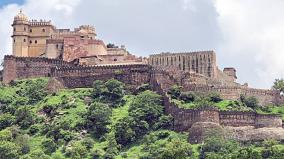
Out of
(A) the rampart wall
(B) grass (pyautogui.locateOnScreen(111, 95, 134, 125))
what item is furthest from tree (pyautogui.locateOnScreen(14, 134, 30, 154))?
(A) the rampart wall

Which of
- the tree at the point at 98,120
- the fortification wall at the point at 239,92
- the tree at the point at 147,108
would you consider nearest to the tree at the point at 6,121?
the tree at the point at 98,120

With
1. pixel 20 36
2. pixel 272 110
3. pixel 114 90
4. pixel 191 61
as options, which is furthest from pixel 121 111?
pixel 20 36

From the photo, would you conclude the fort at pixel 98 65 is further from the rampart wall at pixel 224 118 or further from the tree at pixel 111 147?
the tree at pixel 111 147

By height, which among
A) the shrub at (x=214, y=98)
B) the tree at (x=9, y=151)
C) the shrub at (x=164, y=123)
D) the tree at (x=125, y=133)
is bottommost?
the tree at (x=9, y=151)

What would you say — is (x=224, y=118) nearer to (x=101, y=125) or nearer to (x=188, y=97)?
(x=188, y=97)

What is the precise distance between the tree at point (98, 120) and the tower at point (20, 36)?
19.6 meters

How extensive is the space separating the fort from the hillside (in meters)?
1.65

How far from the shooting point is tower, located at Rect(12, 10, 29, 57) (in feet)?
452

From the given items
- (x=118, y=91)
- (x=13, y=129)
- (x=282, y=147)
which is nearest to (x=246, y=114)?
(x=282, y=147)

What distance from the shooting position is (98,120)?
121m

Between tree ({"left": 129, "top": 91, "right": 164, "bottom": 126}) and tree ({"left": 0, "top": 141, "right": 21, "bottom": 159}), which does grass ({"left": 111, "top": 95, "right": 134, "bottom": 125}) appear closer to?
tree ({"left": 129, "top": 91, "right": 164, "bottom": 126})

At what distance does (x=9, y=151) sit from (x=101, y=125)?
1181 cm

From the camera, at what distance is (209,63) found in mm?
134250

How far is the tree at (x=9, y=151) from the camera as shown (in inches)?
4513
